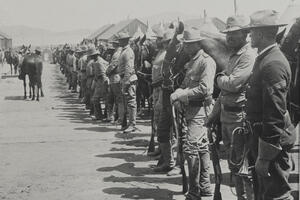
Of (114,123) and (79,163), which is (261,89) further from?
(114,123)

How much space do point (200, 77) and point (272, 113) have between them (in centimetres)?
220

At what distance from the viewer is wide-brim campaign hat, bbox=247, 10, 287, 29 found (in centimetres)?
428

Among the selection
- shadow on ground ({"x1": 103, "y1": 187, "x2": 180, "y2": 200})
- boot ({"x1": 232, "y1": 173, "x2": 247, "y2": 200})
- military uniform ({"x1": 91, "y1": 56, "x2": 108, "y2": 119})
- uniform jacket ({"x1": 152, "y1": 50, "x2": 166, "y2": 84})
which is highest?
uniform jacket ({"x1": 152, "y1": 50, "x2": 166, "y2": 84})

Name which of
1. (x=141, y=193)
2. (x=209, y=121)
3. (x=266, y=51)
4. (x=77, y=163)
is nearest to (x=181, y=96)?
(x=209, y=121)

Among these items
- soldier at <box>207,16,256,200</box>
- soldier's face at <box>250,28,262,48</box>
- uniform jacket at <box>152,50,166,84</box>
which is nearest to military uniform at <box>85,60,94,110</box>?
uniform jacket at <box>152,50,166,84</box>

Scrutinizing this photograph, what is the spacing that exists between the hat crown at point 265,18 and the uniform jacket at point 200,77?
157 cm

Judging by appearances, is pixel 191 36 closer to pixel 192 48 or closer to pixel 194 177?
pixel 192 48

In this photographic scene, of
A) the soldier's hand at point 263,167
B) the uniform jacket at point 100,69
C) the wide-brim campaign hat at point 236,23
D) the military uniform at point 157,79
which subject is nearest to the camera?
the soldier's hand at point 263,167

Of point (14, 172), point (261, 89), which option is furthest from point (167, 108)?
point (261, 89)

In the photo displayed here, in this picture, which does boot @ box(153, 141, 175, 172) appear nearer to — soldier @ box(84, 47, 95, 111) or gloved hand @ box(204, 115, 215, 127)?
gloved hand @ box(204, 115, 215, 127)

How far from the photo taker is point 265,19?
4301 mm

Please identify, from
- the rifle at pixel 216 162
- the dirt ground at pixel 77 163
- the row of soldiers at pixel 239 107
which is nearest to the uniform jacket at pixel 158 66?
the row of soldiers at pixel 239 107

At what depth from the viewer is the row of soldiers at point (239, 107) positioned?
3.98m

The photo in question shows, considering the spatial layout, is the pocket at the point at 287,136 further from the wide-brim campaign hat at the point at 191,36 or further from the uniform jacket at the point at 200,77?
the wide-brim campaign hat at the point at 191,36
